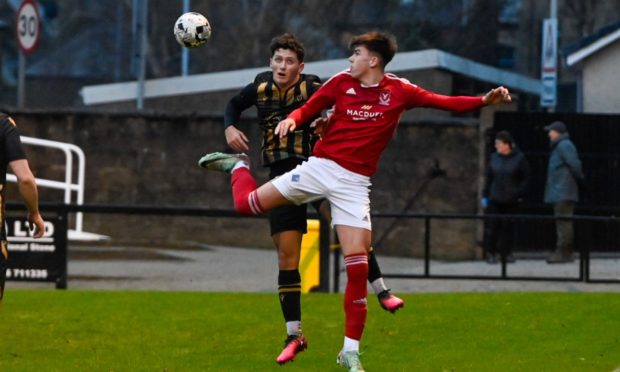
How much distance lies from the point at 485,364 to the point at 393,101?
2043mm

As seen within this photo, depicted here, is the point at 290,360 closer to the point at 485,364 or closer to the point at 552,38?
the point at 485,364

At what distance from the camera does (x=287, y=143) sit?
11188mm

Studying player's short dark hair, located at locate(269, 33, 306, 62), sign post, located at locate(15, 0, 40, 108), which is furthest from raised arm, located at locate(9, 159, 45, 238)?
sign post, located at locate(15, 0, 40, 108)

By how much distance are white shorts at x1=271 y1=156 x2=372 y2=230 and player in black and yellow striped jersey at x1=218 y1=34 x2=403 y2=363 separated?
0.75 metres

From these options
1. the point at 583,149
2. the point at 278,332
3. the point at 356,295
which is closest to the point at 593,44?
the point at 583,149

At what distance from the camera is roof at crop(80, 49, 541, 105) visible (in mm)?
27906

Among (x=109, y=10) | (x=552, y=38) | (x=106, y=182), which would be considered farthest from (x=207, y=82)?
(x=109, y=10)

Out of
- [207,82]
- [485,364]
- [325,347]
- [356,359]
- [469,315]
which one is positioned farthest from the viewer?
[207,82]

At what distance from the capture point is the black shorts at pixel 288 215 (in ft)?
36.4

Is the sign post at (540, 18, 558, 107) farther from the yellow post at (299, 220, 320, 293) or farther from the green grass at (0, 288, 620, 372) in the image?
the green grass at (0, 288, 620, 372)

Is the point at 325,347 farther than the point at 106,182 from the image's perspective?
No

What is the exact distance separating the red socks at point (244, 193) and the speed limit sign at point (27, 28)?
15138mm

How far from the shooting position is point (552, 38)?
3650cm

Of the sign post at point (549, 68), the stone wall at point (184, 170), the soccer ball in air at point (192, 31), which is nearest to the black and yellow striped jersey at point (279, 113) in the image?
the soccer ball in air at point (192, 31)
